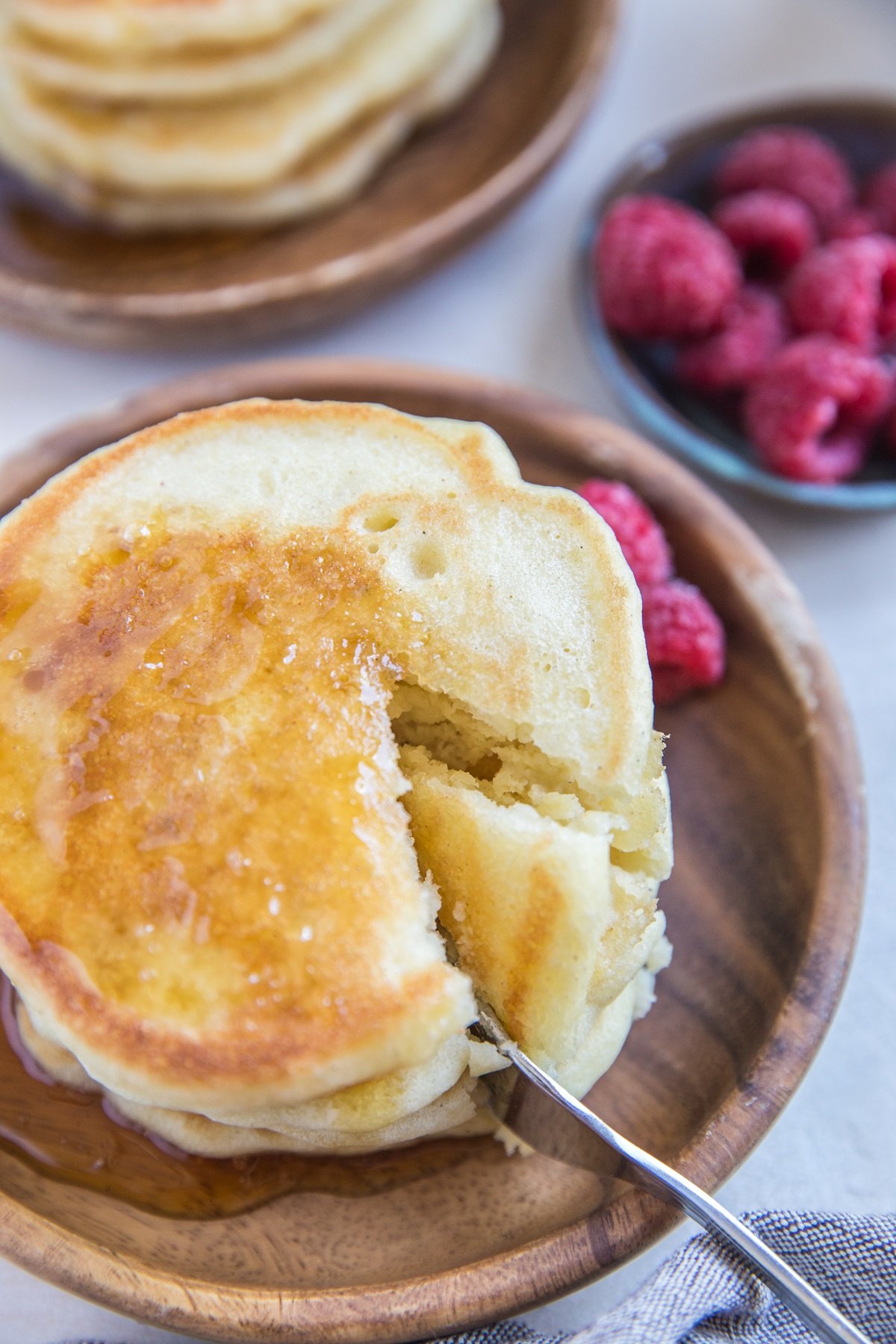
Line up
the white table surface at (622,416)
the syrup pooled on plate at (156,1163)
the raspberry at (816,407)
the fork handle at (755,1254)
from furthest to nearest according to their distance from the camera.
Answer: the raspberry at (816,407) < the white table surface at (622,416) < the syrup pooled on plate at (156,1163) < the fork handle at (755,1254)

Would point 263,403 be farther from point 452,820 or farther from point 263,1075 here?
point 263,1075

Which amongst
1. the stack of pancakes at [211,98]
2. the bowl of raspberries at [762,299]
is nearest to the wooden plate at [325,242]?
the stack of pancakes at [211,98]

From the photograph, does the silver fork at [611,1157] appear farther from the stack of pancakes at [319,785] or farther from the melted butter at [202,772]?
the melted butter at [202,772]

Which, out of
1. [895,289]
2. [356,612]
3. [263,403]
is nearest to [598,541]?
[356,612]

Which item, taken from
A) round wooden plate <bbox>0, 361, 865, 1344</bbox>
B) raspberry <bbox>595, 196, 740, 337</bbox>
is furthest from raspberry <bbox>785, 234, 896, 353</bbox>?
round wooden plate <bbox>0, 361, 865, 1344</bbox>

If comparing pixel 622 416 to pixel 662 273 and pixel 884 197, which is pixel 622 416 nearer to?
pixel 662 273

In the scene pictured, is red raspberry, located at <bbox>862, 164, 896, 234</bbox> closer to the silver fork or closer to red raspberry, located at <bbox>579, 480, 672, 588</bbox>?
red raspberry, located at <bbox>579, 480, 672, 588</bbox>
